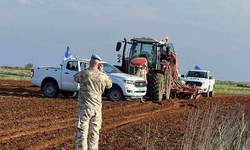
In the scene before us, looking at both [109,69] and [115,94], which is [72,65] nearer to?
[109,69]

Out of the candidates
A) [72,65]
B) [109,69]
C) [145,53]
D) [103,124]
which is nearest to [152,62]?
[145,53]

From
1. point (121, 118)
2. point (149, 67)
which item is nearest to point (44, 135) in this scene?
point (121, 118)

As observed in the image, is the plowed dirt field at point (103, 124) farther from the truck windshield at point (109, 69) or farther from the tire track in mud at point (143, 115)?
the truck windshield at point (109, 69)

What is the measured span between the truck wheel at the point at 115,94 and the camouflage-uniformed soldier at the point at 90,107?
28.4 ft

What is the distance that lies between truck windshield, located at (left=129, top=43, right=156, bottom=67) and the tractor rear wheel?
118 centimetres

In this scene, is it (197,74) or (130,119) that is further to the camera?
(197,74)

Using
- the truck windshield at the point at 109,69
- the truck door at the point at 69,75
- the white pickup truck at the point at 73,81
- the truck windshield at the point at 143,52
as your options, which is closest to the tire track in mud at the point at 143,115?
the white pickup truck at the point at 73,81

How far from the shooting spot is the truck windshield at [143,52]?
18.0 metres

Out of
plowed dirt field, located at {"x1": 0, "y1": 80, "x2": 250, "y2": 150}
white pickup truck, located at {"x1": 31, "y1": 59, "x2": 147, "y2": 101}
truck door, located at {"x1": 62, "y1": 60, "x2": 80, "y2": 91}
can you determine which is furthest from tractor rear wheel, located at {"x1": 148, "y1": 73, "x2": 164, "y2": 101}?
truck door, located at {"x1": 62, "y1": 60, "x2": 80, "y2": 91}

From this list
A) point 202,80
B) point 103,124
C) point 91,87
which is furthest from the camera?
point 202,80

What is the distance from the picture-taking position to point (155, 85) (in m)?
16.8

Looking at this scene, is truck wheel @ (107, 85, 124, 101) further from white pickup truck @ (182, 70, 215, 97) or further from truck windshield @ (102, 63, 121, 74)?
white pickup truck @ (182, 70, 215, 97)

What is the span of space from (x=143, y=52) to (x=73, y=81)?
12.0ft

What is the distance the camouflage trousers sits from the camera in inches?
273
